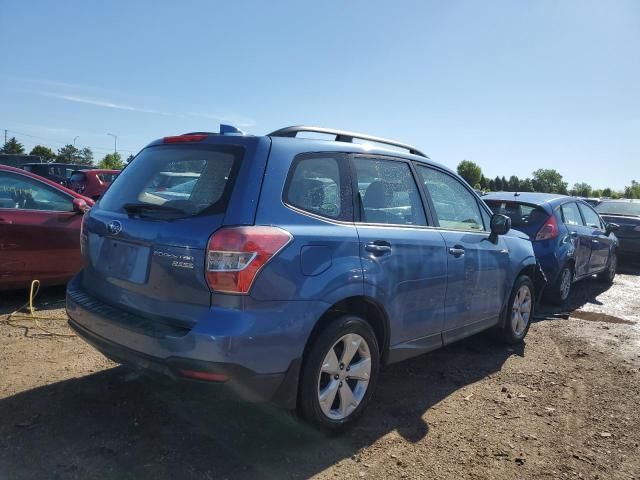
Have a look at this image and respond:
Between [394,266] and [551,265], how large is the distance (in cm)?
436

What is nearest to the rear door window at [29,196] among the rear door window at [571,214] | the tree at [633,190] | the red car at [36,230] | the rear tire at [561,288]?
the red car at [36,230]

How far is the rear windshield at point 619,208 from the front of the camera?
40.3ft

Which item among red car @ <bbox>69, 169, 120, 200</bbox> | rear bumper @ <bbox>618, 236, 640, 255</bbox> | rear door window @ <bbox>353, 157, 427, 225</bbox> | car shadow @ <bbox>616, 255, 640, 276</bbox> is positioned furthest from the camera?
red car @ <bbox>69, 169, 120, 200</bbox>

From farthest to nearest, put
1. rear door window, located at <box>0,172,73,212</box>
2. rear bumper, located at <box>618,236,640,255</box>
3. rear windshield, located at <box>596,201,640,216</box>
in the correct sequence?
rear windshield, located at <box>596,201,640,216</box>
rear bumper, located at <box>618,236,640,255</box>
rear door window, located at <box>0,172,73,212</box>

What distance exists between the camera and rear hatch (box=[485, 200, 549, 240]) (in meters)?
7.02

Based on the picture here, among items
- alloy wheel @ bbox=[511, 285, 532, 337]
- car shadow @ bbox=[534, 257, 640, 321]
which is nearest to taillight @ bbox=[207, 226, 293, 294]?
alloy wheel @ bbox=[511, 285, 532, 337]

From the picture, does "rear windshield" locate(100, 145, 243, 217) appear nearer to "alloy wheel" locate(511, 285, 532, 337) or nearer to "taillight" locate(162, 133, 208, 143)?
"taillight" locate(162, 133, 208, 143)

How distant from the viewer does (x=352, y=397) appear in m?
3.30

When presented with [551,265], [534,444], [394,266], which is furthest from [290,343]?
[551,265]

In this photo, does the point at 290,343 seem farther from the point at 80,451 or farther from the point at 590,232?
the point at 590,232

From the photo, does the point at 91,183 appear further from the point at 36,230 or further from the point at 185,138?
the point at 185,138

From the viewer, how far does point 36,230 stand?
5.56 meters

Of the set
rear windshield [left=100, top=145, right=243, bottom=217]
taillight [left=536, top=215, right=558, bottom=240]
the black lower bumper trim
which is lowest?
the black lower bumper trim

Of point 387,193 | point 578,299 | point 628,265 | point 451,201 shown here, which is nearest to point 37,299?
point 387,193
